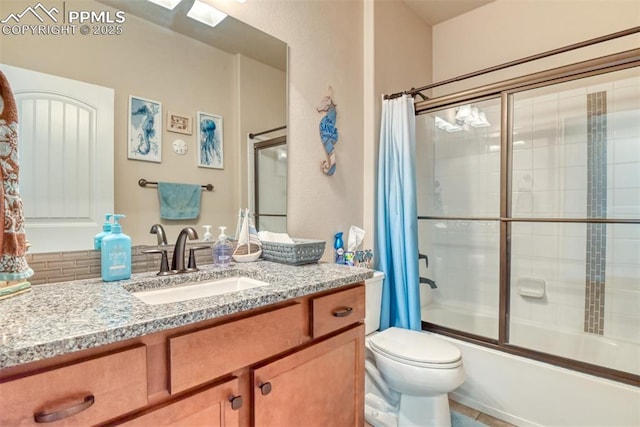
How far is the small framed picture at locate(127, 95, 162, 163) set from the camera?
1201 millimetres

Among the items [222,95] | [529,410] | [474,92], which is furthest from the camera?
[474,92]

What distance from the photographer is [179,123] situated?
4.35ft

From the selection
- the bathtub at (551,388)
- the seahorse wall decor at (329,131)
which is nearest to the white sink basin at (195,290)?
the seahorse wall decor at (329,131)

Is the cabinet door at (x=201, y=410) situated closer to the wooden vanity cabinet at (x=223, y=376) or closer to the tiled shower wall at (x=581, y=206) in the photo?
the wooden vanity cabinet at (x=223, y=376)

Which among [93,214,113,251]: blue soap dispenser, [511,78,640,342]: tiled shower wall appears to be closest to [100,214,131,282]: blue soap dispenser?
[93,214,113,251]: blue soap dispenser

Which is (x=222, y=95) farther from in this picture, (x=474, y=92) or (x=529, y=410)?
(x=529, y=410)

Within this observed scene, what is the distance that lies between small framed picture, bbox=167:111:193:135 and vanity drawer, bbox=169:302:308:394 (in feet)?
2.83

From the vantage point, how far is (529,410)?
1703 mm

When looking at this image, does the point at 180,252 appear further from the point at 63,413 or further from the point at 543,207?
the point at 543,207

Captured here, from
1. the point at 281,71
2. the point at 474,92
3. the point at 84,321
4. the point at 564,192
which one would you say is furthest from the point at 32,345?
the point at 564,192

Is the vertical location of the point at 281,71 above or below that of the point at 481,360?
above

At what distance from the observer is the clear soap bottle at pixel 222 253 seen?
1.36 m

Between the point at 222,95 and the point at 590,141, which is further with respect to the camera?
the point at 590,141

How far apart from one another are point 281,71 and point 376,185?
972 mm
